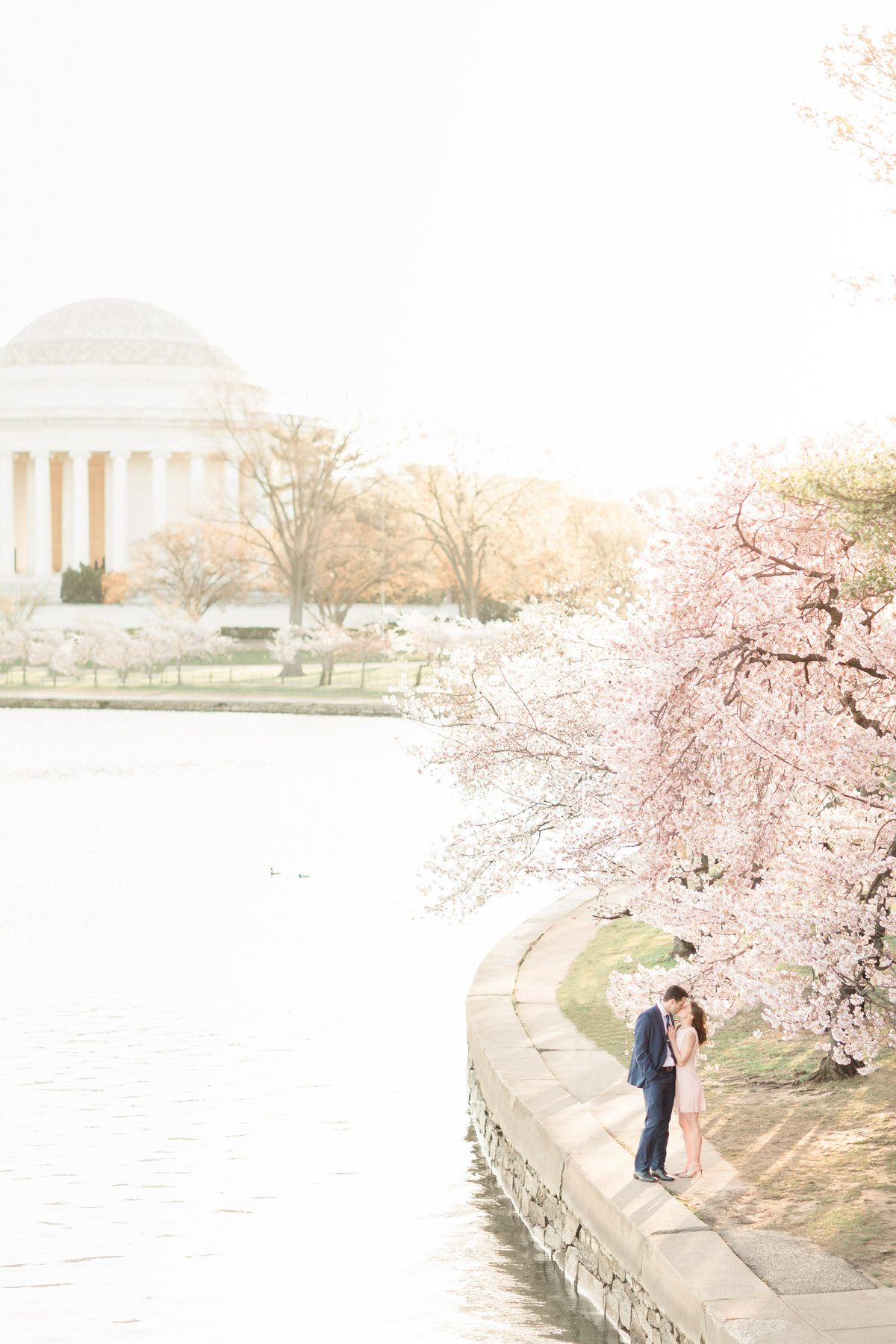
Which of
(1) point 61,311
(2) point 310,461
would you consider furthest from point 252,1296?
(1) point 61,311

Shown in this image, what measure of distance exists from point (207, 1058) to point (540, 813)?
4.11 meters

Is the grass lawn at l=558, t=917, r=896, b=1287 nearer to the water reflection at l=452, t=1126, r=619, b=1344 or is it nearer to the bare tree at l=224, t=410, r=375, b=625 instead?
the water reflection at l=452, t=1126, r=619, b=1344

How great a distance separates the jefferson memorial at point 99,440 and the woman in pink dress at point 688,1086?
11273cm

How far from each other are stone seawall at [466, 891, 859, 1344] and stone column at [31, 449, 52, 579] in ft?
392

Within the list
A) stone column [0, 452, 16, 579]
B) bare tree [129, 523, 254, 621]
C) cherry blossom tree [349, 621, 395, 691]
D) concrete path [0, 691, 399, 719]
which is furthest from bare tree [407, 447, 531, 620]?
stone column [0, 452, 16, 579]

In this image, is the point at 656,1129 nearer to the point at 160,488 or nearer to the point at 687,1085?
the point at 687,1085

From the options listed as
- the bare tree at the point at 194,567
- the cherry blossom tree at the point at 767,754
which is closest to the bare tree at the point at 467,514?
the bare tree at the point at 194,567

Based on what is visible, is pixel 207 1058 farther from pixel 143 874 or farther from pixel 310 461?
pixel 310 461

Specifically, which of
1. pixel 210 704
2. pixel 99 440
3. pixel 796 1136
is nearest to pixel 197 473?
pixel 99 440

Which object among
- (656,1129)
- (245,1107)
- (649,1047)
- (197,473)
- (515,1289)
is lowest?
(245,1107)

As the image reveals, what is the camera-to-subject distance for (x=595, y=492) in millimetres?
90312

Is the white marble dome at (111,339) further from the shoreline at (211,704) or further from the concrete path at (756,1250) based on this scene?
the concrete path at (756,1250)

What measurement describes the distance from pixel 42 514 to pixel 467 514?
57.0m

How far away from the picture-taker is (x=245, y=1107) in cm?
1502
